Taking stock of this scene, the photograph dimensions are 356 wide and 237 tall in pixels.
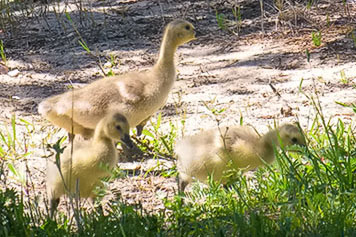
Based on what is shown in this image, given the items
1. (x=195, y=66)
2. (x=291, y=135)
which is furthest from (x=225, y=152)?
(x=195, y=66)

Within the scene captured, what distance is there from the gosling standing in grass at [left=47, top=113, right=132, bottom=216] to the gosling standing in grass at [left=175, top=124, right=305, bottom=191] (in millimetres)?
414

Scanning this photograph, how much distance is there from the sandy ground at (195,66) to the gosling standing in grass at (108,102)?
0.28 metres

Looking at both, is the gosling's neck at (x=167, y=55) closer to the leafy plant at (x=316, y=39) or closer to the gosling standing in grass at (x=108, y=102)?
the gosling standing in grass at (x=108, y=102)

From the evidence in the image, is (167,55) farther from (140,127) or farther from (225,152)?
(225,152)

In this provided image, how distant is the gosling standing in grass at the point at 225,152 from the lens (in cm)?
416

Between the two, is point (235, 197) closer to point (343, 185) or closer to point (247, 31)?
point (343, 185)

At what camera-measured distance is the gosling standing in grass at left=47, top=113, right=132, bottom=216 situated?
402cm

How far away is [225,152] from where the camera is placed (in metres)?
4.15

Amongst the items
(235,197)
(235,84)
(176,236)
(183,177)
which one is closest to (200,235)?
(176,236)

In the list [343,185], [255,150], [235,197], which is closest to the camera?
[343,185]

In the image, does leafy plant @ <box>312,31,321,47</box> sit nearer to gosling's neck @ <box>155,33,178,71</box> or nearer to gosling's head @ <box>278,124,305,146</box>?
gosling's neck @ <box>155,33,178,71</box>

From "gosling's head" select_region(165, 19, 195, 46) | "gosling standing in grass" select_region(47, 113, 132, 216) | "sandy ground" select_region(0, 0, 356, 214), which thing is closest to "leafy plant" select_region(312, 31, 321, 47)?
"sandy ground" select_region(0, 0, 356, 214)

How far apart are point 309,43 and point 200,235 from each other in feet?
13.7

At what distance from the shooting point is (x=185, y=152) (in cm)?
426
